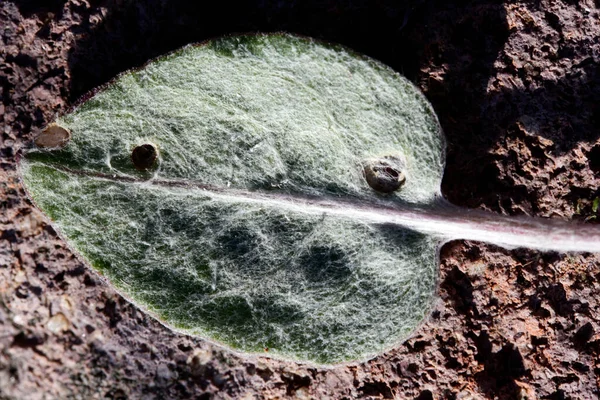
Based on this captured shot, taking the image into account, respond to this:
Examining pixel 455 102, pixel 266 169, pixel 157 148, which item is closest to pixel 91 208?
pixel 157 148

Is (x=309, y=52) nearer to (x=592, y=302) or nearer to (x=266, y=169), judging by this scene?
(x=266, y=169)

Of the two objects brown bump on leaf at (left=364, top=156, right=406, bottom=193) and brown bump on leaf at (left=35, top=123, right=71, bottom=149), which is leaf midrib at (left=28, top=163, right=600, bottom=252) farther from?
brown bump on leaf at (left=35, top=123, right=71, bottom=149)

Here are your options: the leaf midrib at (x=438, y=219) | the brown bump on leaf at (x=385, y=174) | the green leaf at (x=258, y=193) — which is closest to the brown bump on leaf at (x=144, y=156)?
the green leaf at (x=258, y=193)

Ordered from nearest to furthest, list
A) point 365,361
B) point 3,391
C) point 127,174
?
point 127,174
point 365,361
point 3,391

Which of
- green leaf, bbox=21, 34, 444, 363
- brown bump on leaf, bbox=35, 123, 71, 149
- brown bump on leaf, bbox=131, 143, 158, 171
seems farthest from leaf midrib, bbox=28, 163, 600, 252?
brown bump on leaf, bbox=35, 123, 71, 149

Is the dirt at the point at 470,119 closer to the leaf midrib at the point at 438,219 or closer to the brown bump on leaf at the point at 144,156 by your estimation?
the leaf midrib at the point at 438,219

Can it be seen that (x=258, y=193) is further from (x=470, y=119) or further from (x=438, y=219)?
(x=470, y=119)
